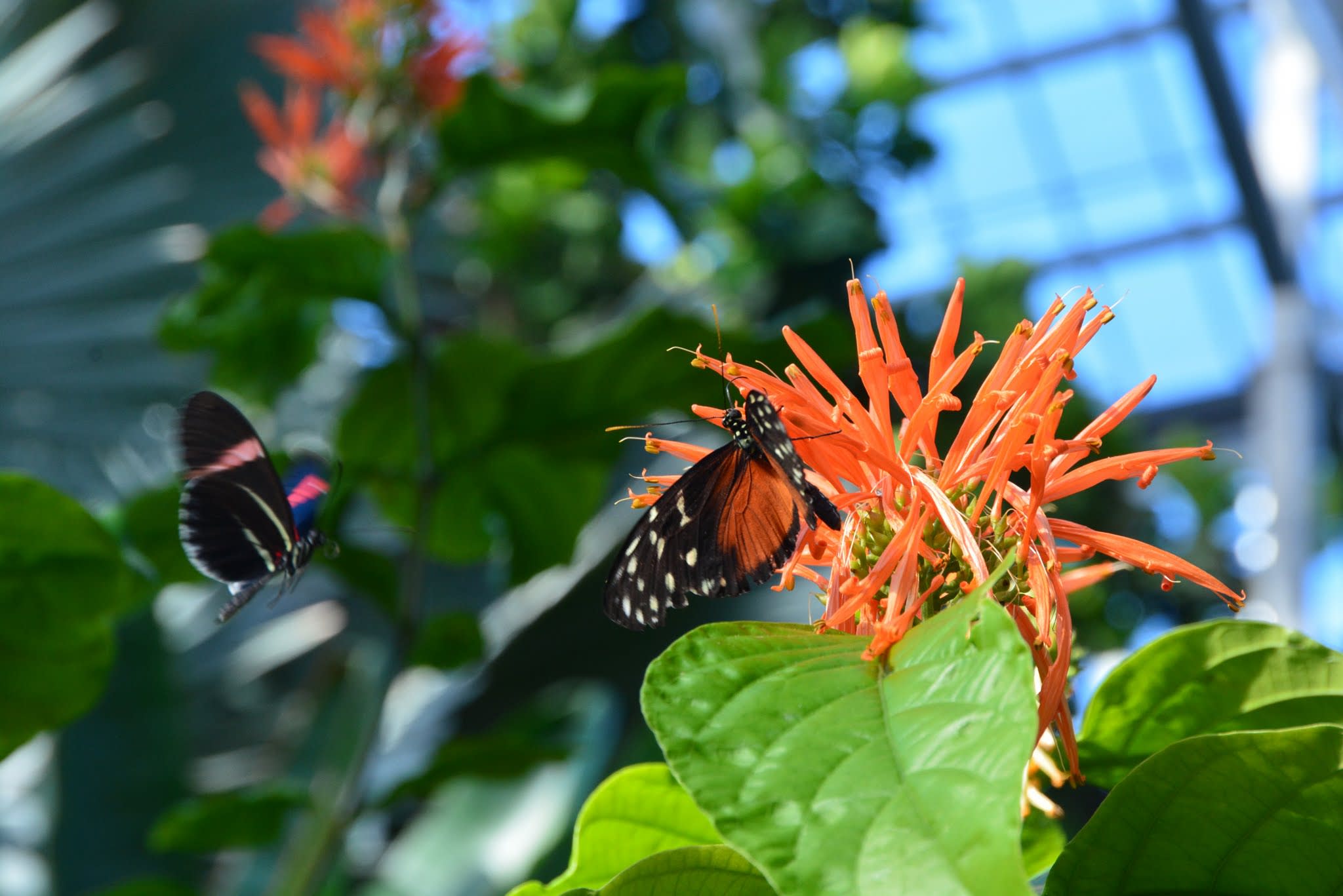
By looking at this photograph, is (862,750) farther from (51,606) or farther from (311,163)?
(311,163)

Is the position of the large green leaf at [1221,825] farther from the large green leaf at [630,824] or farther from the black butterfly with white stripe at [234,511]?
the black butterfly with white stripe at [234,511]

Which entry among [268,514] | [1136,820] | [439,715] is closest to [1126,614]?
[439,715]

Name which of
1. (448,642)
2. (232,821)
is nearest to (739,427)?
(448,642)

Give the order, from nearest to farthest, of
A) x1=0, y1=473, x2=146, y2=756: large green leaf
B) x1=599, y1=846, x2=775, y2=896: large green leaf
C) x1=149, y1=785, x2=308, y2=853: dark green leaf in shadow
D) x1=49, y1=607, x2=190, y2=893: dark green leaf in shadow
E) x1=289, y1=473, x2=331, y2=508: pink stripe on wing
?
1. x1=599, y1=846, x2=775, y2=896: large green leaf
2. x1=0, y1=473, x2=146, y2=756: large green leaf
3. x1=289, y1=473, x2=331, y2=508: pink stripe on wing
4. x1=149, y1=785, x2=308, y2=853: dark green leaf in shadow
5. x1=49, y1=607, x2=190, y2=893: dark green leaf in shadow

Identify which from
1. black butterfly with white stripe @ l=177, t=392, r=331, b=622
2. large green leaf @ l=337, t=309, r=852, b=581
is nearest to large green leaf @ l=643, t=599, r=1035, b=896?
black butterfly with white stripe @ l=177, t=392, r=331, b=622

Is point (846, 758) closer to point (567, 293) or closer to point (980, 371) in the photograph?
point (980, 371)

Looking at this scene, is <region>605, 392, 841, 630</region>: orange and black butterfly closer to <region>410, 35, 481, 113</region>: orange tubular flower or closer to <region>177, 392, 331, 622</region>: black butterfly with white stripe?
<region>177, 392, 331, 622</region>: black butterfly with white stripe
